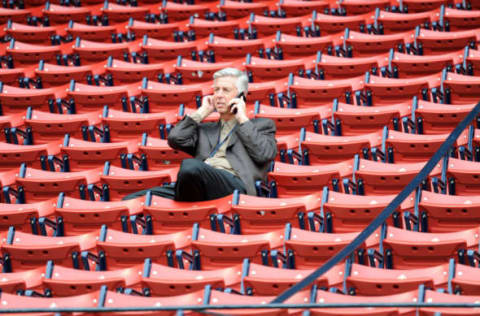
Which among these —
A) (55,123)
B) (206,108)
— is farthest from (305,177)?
(55,123)

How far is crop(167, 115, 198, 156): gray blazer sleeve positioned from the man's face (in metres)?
0.12

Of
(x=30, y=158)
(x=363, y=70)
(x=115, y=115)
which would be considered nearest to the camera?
(x=30, y=158)

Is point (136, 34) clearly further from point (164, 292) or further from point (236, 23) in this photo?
point (164, 292)

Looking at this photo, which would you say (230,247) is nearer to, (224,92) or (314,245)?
(314,245)

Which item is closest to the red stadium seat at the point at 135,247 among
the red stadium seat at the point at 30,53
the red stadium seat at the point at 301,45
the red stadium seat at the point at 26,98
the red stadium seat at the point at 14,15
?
the red stadium seat at the point at 26,98

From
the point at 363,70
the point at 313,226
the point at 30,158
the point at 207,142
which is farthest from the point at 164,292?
the point at 363,70

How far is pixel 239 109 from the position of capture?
3.22 meters

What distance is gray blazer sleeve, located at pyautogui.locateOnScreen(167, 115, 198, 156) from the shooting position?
10.6 ft

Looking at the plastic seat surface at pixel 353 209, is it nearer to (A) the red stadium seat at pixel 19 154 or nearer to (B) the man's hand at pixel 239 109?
(B) the man's hand at pixel 239 109

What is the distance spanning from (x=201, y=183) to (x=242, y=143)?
10.9 inches

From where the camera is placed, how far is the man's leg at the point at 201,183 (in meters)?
3.03

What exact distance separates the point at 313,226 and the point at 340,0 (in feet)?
8.80

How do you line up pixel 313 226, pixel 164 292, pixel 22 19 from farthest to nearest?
pixel 22 19 → pixel 313 226 → pixel 164 292

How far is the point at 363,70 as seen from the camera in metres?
4.19
